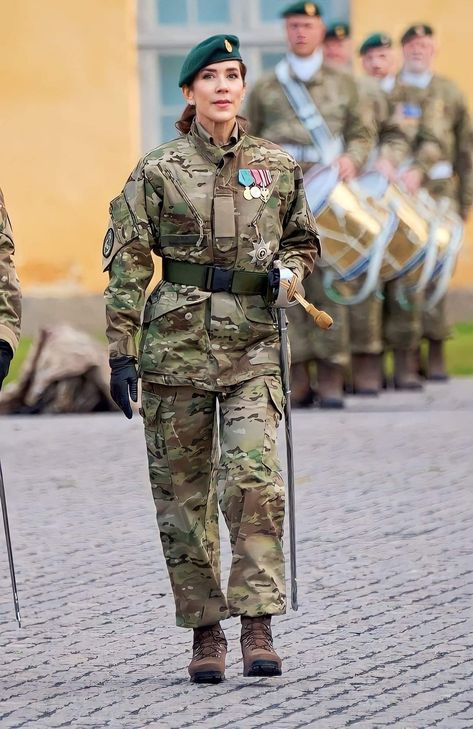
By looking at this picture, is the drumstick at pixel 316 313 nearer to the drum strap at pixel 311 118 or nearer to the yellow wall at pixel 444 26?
the drum strap at pixel 311 118

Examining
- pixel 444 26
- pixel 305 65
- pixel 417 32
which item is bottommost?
pixel 305 65

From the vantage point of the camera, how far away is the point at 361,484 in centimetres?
991

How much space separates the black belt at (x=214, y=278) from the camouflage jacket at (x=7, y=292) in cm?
54

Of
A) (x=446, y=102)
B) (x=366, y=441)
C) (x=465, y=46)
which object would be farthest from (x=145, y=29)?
(x=366, y=441)

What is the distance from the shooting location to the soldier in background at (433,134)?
15.2 metres

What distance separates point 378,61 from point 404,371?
234cm

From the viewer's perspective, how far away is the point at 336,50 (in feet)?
49.3

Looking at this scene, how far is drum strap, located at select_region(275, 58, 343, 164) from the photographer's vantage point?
13141 mm

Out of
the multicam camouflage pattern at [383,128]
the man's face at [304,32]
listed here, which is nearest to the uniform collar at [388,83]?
the multicam camouflage pattern at [383,128]

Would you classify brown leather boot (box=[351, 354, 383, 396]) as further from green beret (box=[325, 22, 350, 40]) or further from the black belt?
the black belt

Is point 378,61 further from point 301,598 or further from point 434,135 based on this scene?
point 301,598

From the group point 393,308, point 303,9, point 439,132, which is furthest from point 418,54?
point 303,9

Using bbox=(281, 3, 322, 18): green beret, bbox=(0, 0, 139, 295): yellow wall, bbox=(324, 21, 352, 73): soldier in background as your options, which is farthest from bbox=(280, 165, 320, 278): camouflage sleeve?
bbox=(0, 0, 139, 295): yellow wall

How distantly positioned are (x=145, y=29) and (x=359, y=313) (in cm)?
746
